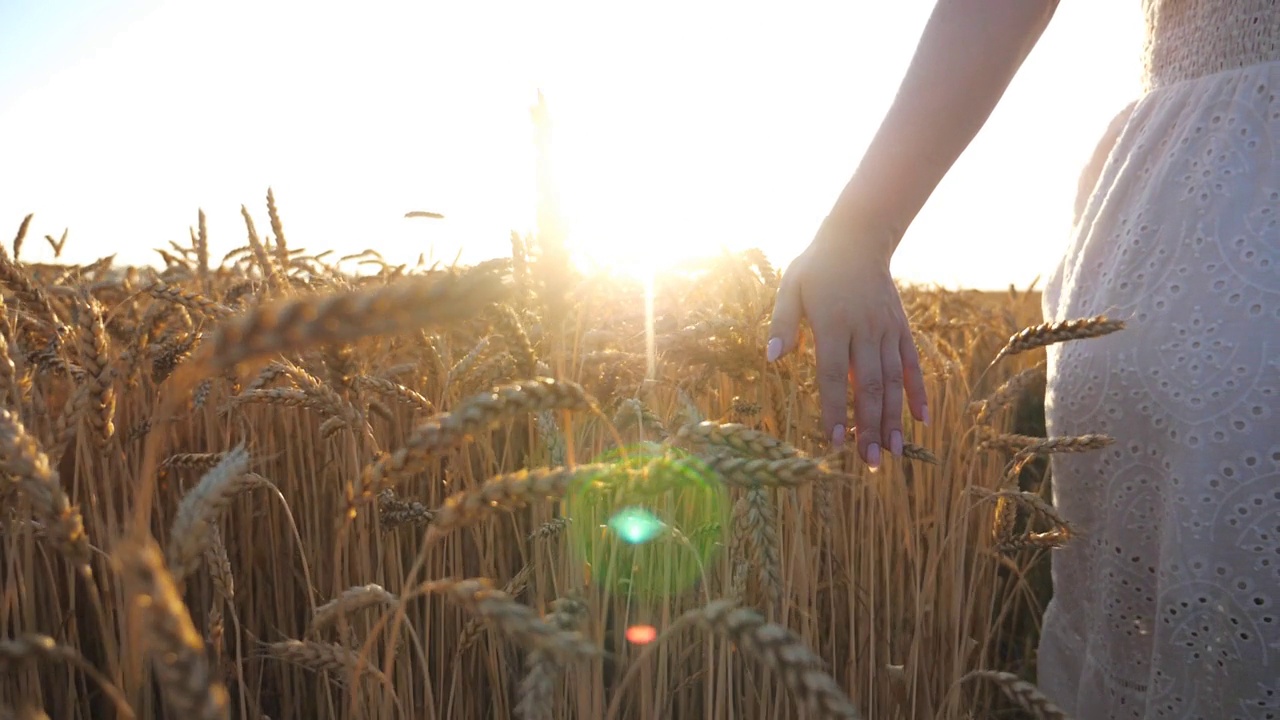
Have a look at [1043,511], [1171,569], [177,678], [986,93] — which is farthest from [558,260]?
[1171,569]

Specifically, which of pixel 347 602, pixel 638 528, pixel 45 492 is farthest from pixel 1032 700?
pixel 45 492

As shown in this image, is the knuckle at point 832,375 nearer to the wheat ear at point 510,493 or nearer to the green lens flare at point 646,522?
the green lens flare at point 646,522

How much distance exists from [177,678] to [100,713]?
1.84 metres

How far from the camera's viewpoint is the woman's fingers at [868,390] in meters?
1.33

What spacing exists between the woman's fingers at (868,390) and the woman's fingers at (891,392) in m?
0.02

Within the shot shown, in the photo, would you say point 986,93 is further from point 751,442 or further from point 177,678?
point 177,678

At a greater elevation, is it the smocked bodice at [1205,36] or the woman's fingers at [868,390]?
the smocked bodice at [1205,36]

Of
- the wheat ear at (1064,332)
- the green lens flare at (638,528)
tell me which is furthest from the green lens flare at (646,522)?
the wheat ear at (1064,332)

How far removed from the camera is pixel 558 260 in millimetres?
1017

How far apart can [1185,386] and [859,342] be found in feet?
2.00

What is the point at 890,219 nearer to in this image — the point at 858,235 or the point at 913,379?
the point at 858,235

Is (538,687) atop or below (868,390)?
below

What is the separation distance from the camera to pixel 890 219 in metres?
1.40

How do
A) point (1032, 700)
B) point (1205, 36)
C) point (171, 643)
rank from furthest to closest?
point (1205, 36), point (1032, 700), point (171, 643)
